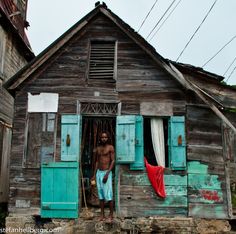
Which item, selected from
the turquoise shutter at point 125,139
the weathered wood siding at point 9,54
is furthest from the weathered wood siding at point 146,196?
the weathered wood siding at point 9,54

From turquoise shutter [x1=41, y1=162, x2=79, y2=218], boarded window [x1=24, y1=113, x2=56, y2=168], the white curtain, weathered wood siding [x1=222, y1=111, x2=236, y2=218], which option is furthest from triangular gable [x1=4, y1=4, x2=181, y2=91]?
weathered wood siding [x1=222, y1=111, x2=236, y2=218]

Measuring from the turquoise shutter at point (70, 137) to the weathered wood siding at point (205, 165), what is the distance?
285 cm

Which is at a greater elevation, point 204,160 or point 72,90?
point 72,90

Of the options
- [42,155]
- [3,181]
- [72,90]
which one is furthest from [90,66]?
[3,181]

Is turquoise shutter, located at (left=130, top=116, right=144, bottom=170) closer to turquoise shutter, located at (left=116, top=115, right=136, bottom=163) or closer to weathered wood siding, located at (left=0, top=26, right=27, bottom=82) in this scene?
turquoise shutter, located at (left=116, top=115, right=136, bottom=163)

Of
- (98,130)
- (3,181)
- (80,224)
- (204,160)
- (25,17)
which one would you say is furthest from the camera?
(25,17)

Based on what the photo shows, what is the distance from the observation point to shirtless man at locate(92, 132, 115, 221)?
28.2ft

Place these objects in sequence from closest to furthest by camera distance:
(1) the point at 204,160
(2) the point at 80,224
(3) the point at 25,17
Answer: (2) the point at 80,224 < (1) the point at 204,160 < (3) the point at 25,17

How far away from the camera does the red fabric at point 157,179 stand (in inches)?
348

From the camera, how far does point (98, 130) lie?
1049cm

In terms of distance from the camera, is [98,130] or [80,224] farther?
[98,130]

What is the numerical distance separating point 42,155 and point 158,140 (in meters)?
2.99

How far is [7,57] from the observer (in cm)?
1317

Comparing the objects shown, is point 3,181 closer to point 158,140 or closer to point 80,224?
point 80,224
